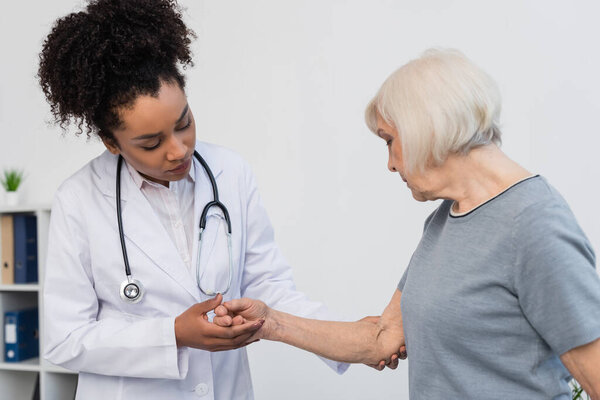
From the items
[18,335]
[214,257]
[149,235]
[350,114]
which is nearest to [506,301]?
[214,257]

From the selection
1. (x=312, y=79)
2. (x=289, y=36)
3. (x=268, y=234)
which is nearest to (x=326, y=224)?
(x=312, y=79)

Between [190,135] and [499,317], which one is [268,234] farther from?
[499,317]

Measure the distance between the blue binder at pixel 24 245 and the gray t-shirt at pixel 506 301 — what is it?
96.9 inches

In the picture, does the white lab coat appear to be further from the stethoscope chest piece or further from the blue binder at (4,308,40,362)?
the blue binder at (4,308,40,362)

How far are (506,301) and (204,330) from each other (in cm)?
64

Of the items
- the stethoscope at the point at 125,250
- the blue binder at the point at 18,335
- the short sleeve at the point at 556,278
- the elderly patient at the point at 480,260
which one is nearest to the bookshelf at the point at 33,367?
the blue binder at the point at 18,335

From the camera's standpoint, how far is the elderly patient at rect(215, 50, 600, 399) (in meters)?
1.08

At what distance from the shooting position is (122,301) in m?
1.58

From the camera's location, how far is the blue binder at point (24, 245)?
3244 mm

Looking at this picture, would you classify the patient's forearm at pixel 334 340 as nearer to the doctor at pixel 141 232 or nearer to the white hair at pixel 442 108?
the doctor at pixel 141 232

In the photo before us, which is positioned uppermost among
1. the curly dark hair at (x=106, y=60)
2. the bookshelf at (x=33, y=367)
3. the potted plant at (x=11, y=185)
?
the potted plant at (x=11, y=185)

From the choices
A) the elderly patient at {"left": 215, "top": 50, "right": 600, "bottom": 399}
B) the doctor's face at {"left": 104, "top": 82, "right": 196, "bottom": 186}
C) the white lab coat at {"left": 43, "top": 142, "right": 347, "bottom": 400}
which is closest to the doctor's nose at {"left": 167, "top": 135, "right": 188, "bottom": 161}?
the doctor's face at {"left": 104, "top": 82, "right": 196, "bottom": 186}

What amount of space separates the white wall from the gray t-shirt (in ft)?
5.37

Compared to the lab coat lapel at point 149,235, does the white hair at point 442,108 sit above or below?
above
